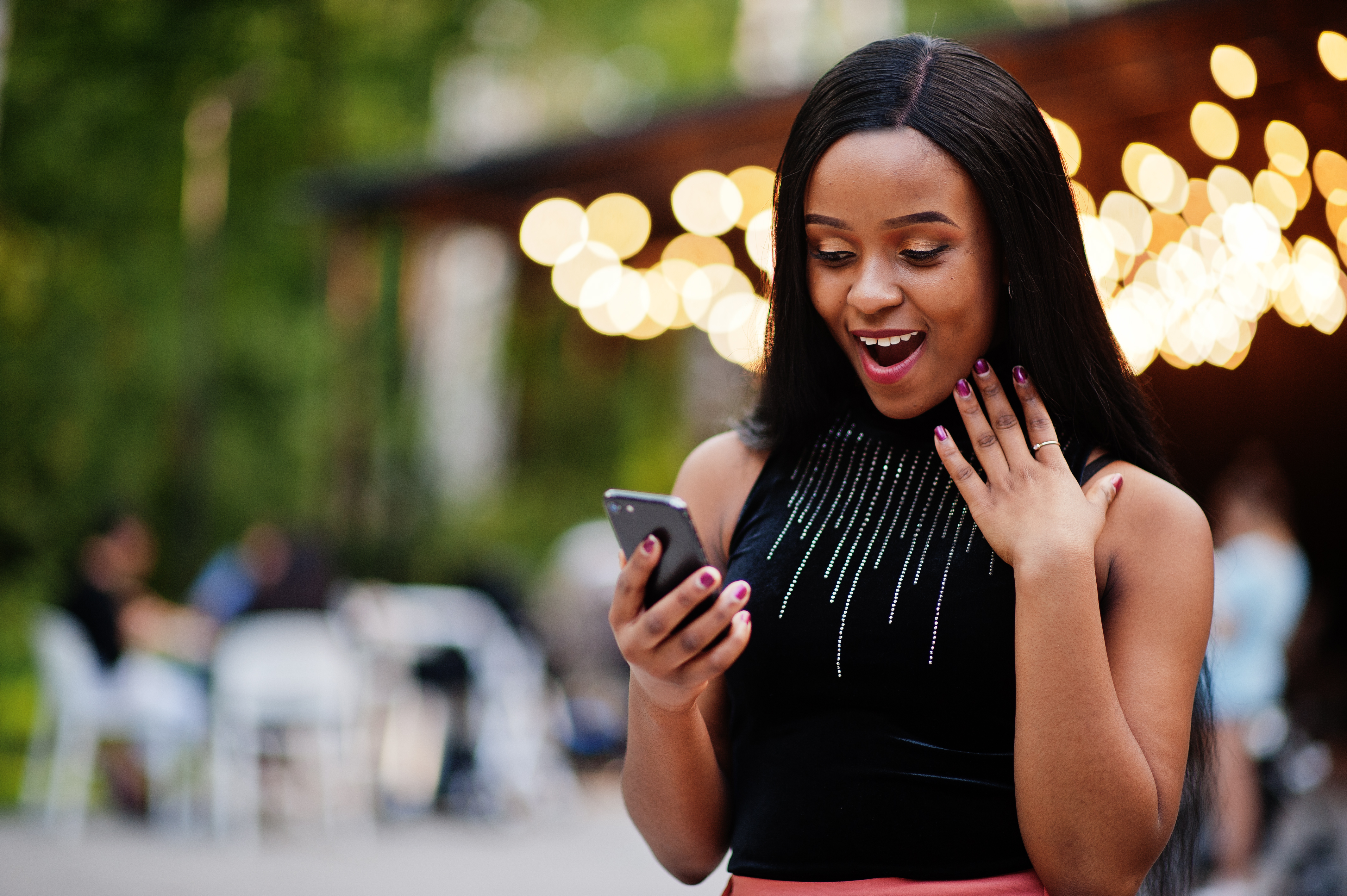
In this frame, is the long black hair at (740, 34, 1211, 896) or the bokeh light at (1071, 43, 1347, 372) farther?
the bokeh light at (1071, 43, 1347, 372)

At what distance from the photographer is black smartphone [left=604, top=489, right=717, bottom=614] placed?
1289mm

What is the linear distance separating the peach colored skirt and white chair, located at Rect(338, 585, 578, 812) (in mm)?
6443

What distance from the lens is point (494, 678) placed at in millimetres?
7645

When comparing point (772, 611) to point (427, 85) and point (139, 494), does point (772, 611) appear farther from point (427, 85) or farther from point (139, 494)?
point (427, 85)

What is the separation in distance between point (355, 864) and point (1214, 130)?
19.6ft

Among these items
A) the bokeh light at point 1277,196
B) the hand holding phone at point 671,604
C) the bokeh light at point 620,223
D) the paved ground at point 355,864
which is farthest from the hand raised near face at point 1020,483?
the bokeh light at point 620,223

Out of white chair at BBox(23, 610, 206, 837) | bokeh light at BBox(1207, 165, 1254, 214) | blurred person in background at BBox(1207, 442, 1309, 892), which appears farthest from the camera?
bokeh light at BBox(1207, 165, 1254, 214)

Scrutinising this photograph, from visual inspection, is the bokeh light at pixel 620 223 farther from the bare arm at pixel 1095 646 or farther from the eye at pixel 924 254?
the bare arm at pixel 1095 646

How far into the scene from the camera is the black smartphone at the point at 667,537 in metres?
1.29

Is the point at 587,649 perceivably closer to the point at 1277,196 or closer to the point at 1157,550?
the point at 1277,196

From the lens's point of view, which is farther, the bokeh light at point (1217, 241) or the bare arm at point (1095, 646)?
the bokeh light at point (1217, 241)

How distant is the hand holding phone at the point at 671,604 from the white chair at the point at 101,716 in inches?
245

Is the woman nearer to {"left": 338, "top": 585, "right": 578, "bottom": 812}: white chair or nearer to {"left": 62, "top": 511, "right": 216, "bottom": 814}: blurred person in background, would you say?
{"left": 62, "top": 511, "right": 216, "bottom": 814}: blurred person in background

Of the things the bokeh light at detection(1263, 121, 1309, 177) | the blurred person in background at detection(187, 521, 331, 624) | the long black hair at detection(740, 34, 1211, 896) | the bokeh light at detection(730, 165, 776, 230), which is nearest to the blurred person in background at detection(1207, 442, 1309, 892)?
the bokeh light at detection(1263, 121, 1309, 177)
